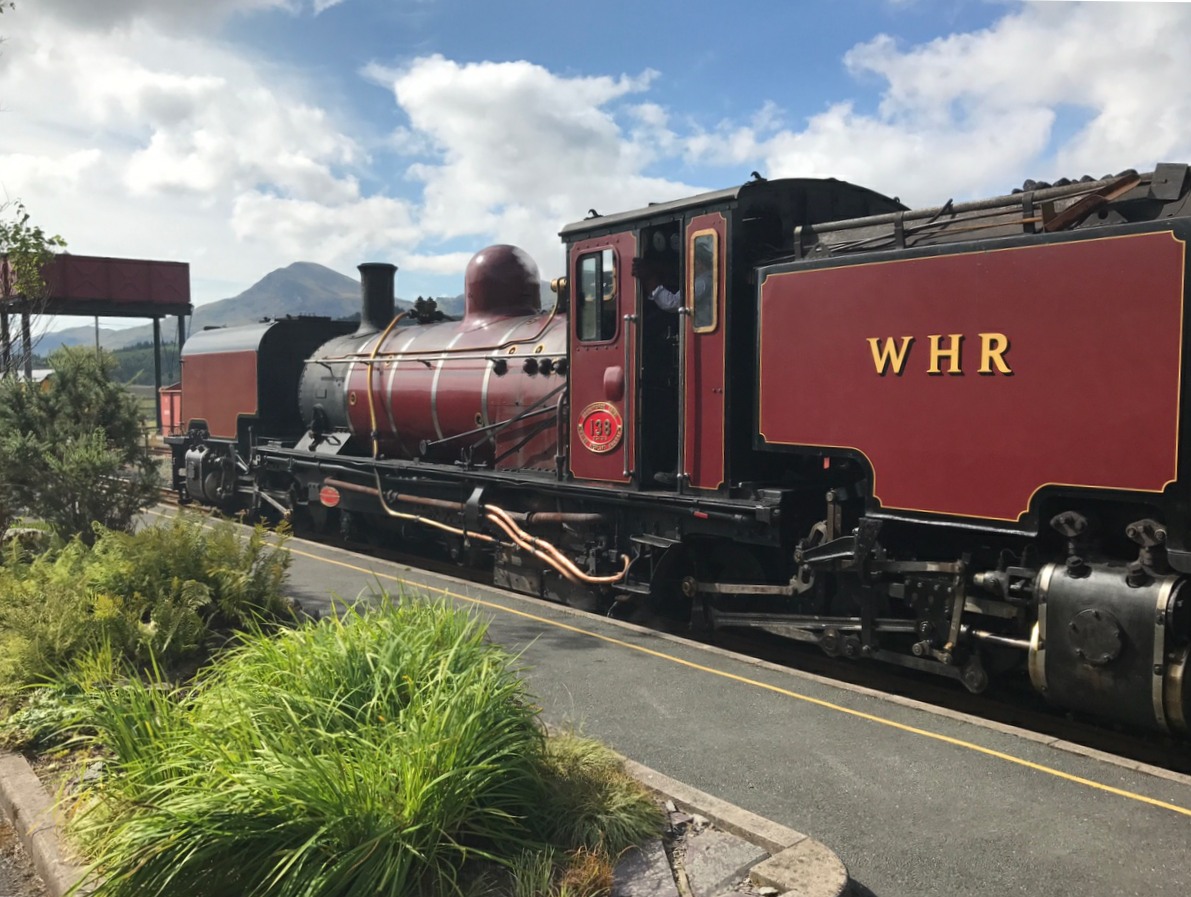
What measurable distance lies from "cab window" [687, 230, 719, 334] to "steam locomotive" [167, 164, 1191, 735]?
0.02 m

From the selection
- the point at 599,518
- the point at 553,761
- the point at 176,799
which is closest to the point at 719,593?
the point at 599,518

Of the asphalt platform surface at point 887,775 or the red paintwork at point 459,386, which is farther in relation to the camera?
the red paintwork at point 459,386

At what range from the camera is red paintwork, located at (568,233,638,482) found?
25.2 feet

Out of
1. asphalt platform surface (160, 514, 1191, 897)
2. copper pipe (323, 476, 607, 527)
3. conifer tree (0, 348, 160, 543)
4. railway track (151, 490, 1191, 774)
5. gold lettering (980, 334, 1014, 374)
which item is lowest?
railway track (151, 490, 1191, 774)

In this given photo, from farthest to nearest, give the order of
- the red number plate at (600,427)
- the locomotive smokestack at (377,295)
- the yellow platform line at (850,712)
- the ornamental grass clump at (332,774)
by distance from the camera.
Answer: the locomotive smokestack at (377,295), the red number plate at (600,427), the yellow platform line at (850,712), the ornamental grass clump at (332,774)

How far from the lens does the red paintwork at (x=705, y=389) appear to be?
695 centimetres

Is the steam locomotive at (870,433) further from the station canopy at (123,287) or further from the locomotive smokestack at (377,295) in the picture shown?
the station canopy at (123,287)

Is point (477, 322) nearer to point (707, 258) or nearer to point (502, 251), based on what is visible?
point (502, 251)

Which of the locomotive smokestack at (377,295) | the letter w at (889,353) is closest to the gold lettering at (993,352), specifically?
the letter w at (889,353)

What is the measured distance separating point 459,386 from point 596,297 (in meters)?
2.91

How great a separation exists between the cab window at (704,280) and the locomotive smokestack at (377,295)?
746cm

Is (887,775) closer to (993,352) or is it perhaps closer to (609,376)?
(993,352)

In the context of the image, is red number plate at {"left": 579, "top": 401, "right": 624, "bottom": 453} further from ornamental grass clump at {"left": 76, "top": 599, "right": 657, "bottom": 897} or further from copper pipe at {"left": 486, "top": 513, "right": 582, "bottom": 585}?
ornamental grass clump at {"left": 76, "top": 599, "right": 657, "bottom": 897}

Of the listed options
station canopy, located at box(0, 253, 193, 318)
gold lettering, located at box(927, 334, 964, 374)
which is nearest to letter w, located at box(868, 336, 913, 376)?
gold lettering, located at box(927, 334, 964, 374)
